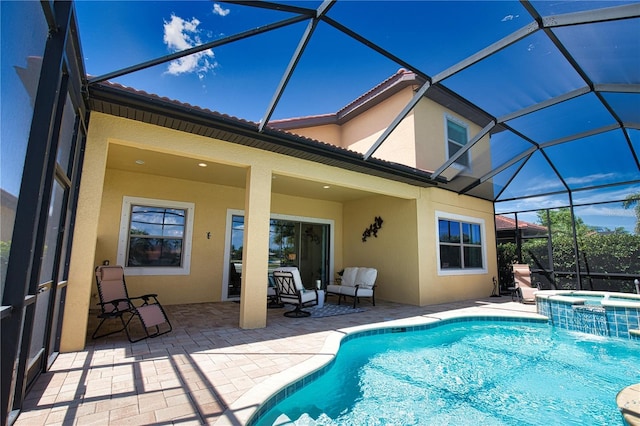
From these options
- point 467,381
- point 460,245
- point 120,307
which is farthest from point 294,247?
point 467,381

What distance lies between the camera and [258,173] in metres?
5.73

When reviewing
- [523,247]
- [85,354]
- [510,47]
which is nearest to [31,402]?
[85,354]

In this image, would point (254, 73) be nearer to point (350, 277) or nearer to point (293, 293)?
point (293, 293)

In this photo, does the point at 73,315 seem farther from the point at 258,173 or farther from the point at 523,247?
the point at 523,247

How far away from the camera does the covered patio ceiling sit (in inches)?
148

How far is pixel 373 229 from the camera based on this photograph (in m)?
9.87

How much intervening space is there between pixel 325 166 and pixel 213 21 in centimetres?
362

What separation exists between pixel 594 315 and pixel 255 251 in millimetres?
7386

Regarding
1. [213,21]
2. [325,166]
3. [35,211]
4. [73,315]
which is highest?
[213,21]

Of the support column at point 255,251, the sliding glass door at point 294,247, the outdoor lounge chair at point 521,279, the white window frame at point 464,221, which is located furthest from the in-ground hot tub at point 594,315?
the support column at point 255,251

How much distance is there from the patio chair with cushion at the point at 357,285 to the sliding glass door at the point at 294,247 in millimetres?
1692

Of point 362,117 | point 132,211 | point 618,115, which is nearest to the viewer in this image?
point 618,115

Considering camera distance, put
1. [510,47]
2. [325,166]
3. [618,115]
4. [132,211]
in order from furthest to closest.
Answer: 1. [132,211]
2. [325,166]
3. [618,115]
4. [510,47]

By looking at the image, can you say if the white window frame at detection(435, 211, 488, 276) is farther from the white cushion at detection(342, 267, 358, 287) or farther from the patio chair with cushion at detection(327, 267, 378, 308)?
the white cushion at detection(342, 267, 358, 287)
